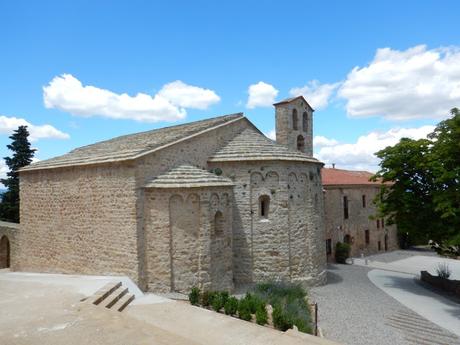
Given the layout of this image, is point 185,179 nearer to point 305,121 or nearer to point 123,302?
point 123,302

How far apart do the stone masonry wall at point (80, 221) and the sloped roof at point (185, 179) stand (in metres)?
0.99

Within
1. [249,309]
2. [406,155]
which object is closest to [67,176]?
[249,309]

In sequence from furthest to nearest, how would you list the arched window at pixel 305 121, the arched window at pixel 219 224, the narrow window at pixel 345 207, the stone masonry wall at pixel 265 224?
the narrow window at pixel 345 207 → the arched window at pixel 305 121 → the stone masonry wall at pixel 265 224 → the arched window at pixel 219 224

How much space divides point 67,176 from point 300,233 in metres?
10.5

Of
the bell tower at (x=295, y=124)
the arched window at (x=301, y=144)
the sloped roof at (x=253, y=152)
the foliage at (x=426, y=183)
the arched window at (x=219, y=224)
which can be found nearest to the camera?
the arched window at (x=219, y=224)

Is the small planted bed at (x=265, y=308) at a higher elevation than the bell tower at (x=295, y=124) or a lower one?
lower

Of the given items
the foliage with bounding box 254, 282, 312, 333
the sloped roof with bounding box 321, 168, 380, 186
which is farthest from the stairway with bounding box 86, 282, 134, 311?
the sloped roof with bounding box 321, 168, 380, 186

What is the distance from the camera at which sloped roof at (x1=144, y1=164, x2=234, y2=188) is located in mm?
12641

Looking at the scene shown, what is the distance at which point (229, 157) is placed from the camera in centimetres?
1535

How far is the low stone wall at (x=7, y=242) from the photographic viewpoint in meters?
19.6

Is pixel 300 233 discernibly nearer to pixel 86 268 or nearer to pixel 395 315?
pixel 395 315

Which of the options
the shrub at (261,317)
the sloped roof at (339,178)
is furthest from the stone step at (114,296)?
the sloped roof at (339,178)

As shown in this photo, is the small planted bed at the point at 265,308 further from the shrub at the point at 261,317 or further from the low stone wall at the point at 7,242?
the low stone wall at the point at 7,242

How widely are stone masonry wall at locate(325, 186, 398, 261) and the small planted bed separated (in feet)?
51.4
